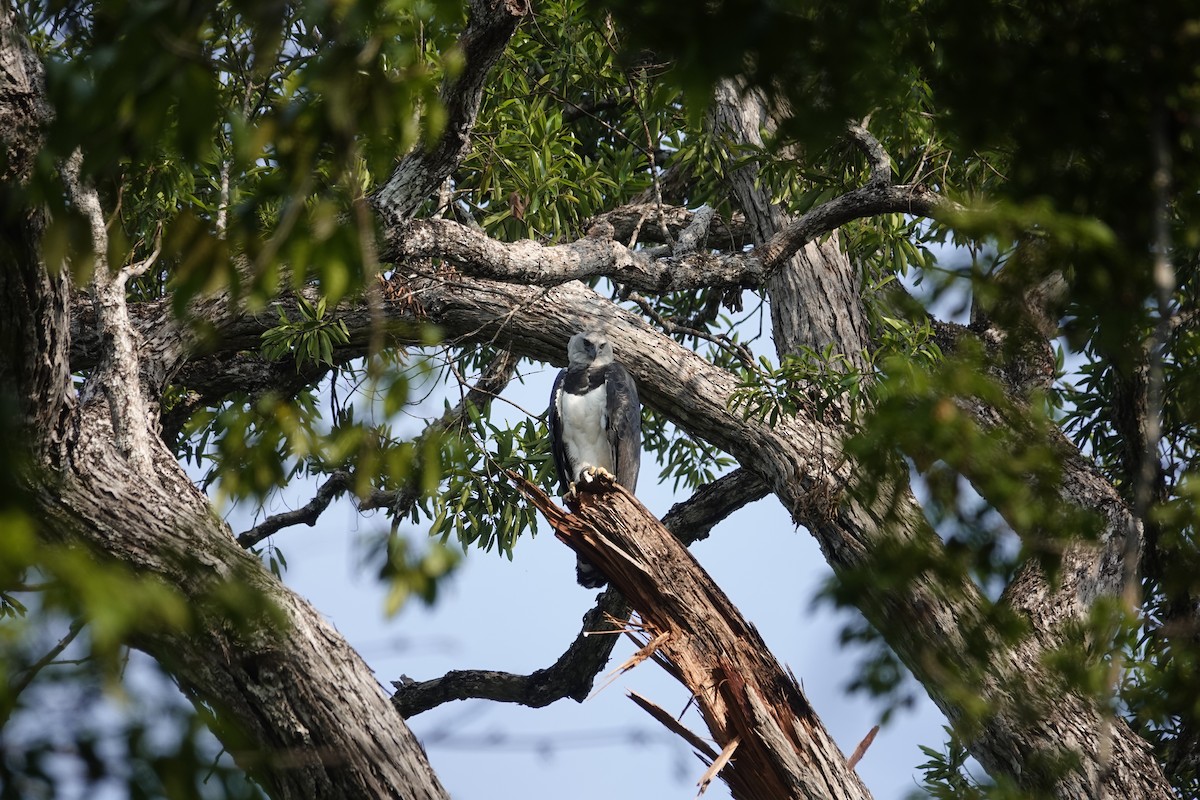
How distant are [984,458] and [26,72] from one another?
304 cm

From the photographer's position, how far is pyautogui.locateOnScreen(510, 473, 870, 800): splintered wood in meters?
4.33

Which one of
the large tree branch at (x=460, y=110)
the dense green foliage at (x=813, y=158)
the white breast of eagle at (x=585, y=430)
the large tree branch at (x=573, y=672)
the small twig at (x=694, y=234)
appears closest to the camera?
the dense green foliage at (x=813, y=158)

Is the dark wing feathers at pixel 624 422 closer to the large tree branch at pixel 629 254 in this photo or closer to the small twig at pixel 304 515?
the large tree branch at pixel 629 254

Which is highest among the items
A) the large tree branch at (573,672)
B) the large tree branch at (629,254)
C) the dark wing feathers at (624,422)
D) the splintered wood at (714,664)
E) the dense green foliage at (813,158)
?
the dark wing feathers at (624,422)

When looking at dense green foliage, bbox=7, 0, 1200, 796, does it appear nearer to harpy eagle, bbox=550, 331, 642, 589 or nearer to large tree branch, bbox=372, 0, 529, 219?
large tree branch, bbox=372, 0, 529, 219

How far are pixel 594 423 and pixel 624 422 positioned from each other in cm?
22

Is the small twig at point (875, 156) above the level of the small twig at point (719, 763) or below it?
above

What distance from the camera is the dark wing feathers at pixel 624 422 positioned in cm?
646

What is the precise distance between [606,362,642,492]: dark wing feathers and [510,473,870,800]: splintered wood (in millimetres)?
1538

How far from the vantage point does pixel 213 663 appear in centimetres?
355

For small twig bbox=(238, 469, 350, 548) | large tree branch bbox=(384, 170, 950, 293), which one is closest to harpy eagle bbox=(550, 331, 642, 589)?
large tree branch bbox=(384, 170, 950, 293)

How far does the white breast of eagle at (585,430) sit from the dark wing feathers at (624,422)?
5cm

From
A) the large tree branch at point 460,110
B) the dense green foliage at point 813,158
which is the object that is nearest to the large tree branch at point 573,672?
the large tree branch at point 460,110

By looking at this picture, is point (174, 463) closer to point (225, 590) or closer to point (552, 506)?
point (552, 506)
